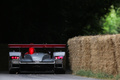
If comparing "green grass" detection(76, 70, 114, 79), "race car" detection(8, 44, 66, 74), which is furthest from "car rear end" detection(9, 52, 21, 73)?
"green grass" detection(76, 70, 114, 79)

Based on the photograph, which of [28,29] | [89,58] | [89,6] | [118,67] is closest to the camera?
[118,67]

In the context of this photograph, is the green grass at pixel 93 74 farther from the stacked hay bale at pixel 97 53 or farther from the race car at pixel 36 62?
the race car at pixel 36 62

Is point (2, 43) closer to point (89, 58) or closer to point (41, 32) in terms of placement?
point (41, 32)

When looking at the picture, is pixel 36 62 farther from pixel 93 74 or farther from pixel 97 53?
pixel 97 53

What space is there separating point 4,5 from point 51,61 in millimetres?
10365

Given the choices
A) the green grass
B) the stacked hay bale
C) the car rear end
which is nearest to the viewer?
the stacked hay bale

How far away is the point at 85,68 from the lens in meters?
18.8

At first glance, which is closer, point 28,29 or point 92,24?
point 28,29

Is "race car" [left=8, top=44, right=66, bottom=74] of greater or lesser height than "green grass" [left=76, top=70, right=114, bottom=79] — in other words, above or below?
above

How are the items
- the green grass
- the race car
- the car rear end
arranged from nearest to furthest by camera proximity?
1. the green grass
2. the race car
3. the car rear end

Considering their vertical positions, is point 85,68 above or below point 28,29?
below

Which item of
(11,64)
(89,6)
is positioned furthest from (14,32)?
(11,64)

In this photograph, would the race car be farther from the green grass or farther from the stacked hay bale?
the green grass

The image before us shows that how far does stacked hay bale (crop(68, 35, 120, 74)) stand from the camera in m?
15.5
